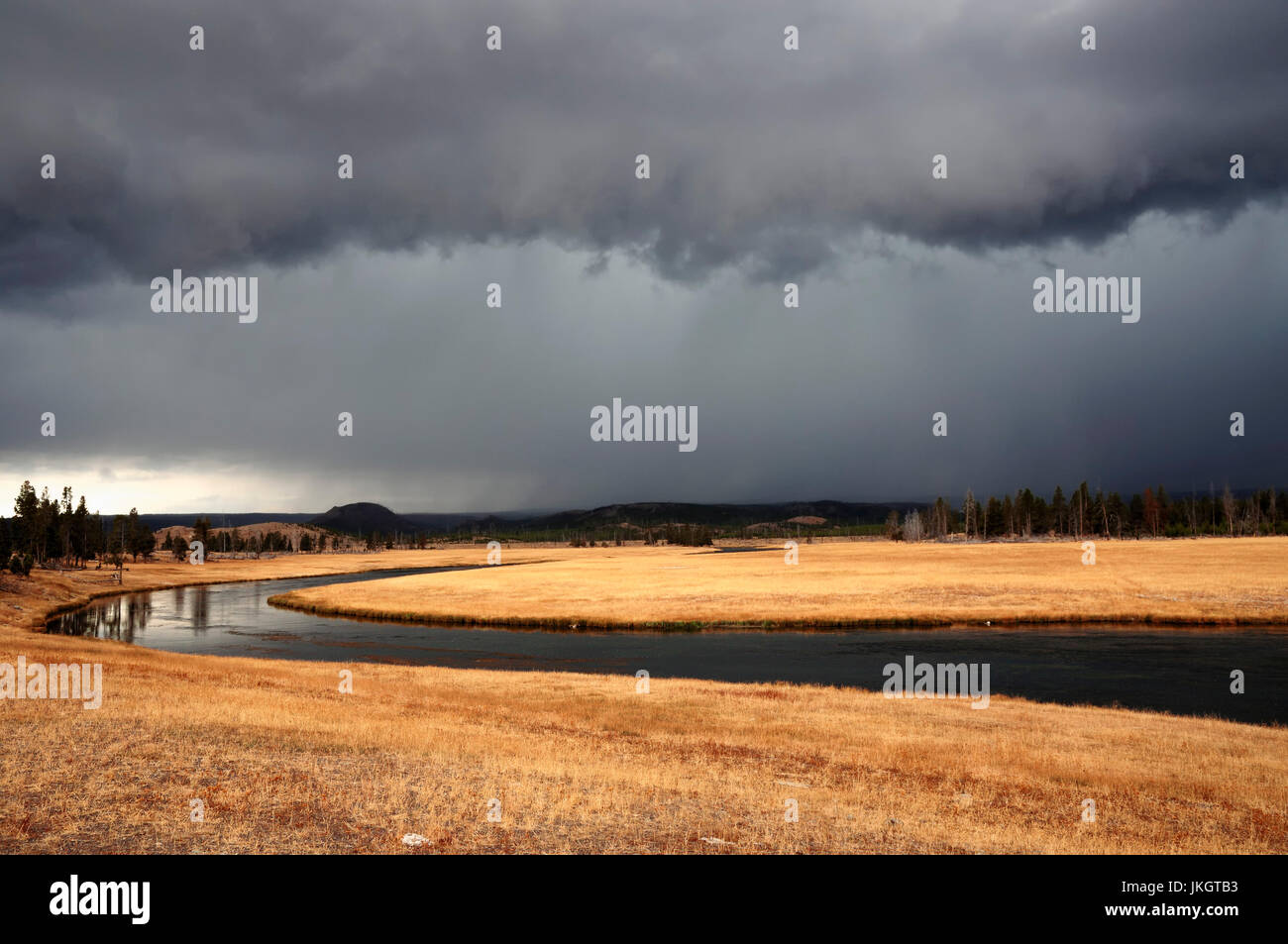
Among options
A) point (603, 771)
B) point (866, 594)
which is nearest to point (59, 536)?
point (866, 594)

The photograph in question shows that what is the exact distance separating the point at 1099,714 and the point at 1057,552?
9976 cm

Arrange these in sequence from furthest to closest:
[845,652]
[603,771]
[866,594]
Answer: [866,594], [845,652], [603,771]

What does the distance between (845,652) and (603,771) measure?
116 ft

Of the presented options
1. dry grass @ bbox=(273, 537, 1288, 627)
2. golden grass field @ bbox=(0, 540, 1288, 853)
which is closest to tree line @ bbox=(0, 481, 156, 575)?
dry grass @ bbox=(273, 537, 1288, 627)

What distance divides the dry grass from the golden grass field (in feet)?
107

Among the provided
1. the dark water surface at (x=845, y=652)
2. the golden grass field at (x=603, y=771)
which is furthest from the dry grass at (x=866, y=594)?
the golden grass field at (x=603, y=771)

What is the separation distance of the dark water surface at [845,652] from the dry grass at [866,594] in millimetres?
3918

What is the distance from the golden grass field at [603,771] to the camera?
43.3ft

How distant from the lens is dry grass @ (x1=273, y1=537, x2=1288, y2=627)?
206ft

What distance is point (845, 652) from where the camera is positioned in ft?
165

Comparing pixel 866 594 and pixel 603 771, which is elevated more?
pixel 603 771

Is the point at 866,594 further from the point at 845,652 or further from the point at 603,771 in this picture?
the point at 603,771
